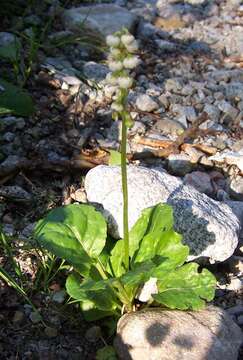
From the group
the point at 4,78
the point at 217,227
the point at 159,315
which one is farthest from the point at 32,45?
the point at 159,315

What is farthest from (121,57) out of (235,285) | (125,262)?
(235,285)

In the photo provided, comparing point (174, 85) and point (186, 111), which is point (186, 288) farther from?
point (174, 85)

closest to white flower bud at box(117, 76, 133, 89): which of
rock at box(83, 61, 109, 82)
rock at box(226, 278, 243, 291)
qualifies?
rock at box(226, 278, 243, 291)

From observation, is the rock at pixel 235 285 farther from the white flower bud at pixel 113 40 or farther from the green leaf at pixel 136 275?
the white flower bud at pixel 113 40

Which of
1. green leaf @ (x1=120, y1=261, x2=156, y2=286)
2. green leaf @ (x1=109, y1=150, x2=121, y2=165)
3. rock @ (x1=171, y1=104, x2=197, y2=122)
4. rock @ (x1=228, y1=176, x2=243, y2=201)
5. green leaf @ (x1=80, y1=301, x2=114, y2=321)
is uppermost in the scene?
green leaf @ (x1=120, y1=261, x2=156, y2=286)

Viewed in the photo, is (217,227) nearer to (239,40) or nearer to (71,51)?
(71,51)

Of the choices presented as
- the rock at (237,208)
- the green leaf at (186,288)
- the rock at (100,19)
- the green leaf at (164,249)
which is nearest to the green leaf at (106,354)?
the green leaf at (186,288)

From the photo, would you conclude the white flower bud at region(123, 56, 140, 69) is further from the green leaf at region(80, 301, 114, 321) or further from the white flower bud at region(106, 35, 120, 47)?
the green leaf at region(80, 301, 114, 321)
